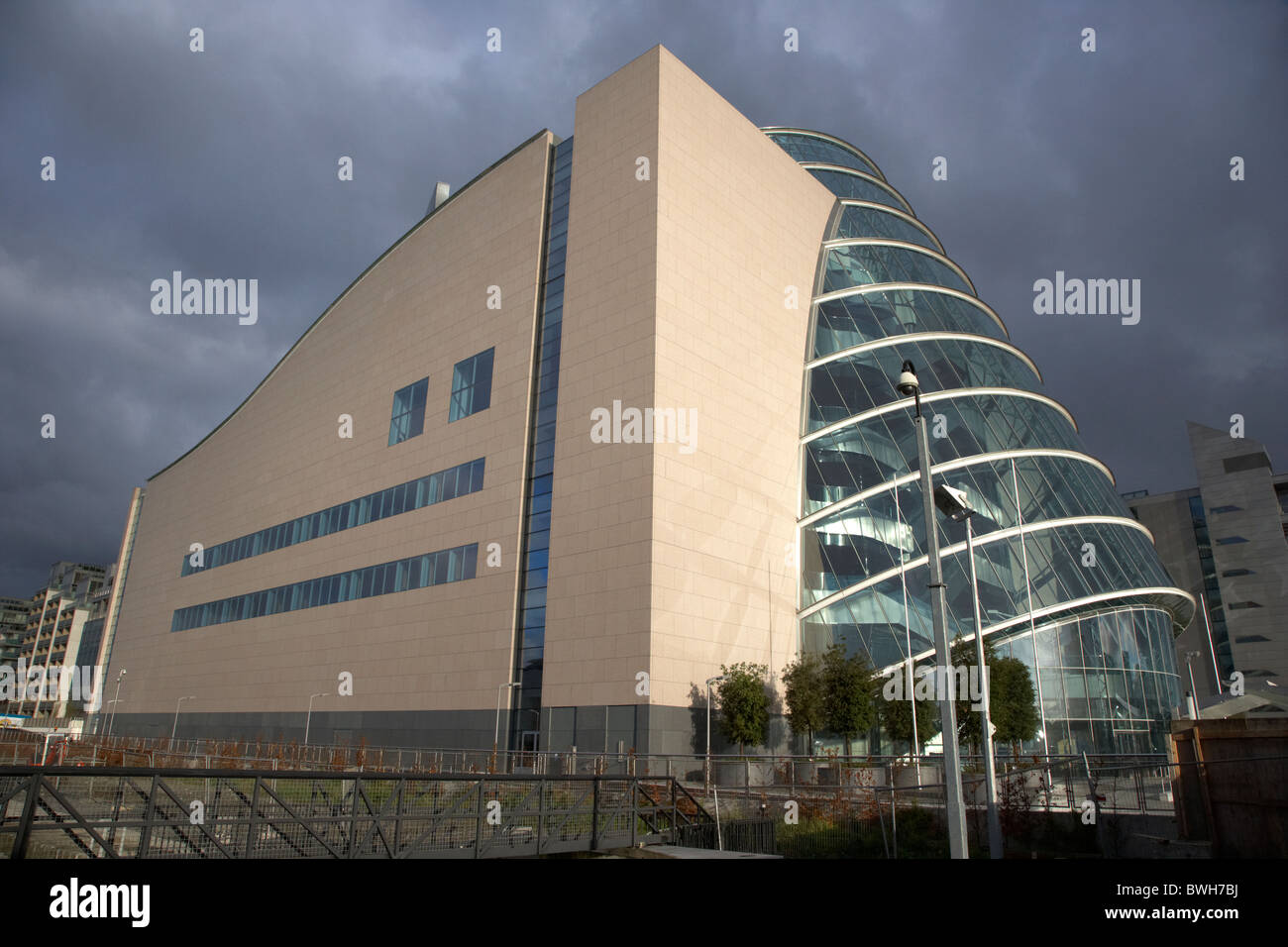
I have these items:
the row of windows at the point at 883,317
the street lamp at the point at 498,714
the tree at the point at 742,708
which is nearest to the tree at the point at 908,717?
the tree at the point at 742,708

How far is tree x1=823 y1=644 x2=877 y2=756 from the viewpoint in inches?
1342

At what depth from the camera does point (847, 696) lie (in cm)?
3422

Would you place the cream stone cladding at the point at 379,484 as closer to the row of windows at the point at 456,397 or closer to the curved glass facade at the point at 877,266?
the row of windows at the point at 456,397

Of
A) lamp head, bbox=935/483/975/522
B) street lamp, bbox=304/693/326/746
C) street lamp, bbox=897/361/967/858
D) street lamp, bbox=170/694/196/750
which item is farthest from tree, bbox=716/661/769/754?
street lamp, bbox=170/694/196/750

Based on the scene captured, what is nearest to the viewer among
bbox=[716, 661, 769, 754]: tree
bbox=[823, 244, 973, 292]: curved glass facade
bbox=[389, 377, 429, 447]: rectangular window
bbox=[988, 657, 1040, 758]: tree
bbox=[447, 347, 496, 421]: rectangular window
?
bbox=[716, 661, 769, 754]: tree

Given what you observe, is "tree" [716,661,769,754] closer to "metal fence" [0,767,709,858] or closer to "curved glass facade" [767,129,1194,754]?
"curved glass facade" [767,129,1194,754]

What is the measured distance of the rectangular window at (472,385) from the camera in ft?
148

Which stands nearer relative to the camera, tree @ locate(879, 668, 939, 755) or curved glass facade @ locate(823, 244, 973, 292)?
tree @ locate(879, 668, 939, 755)

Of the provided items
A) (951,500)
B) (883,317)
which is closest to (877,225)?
(883,317)

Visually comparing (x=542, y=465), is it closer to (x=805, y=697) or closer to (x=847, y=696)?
(x=805, y=697)

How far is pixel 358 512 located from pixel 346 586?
4604 millimetres

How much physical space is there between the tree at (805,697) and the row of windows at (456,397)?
2072cm

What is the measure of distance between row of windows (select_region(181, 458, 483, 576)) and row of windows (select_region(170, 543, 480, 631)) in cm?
307

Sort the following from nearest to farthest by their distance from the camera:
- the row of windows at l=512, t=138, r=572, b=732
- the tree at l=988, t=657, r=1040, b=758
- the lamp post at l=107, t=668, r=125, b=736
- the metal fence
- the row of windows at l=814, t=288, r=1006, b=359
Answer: the metal fence, the tree at l=988, t=657, r=1040, b=758, the row of windows at l=512, t=138, r=572, b=732, the row of windows at l=814, t=288, r=1006, b=359, the lamp post at l=107, t=668, r=125, b=736
